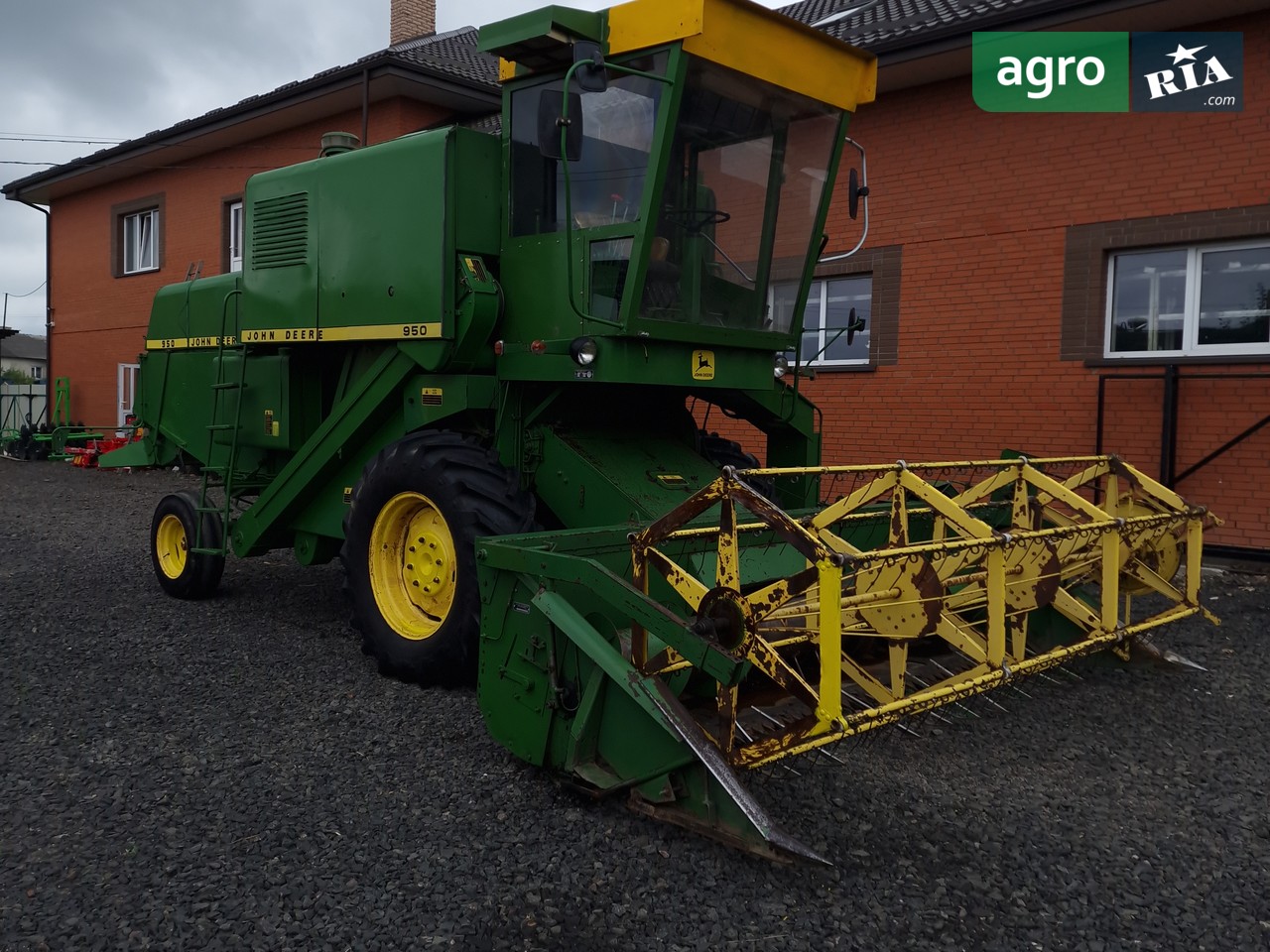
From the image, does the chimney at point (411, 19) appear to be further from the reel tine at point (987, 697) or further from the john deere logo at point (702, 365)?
the reel tine at point (987, 697)

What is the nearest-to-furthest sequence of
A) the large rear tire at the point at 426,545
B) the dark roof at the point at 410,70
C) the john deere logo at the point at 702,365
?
the large rear tire at the point at 426,545
the john deere logo at the point at 702,365
the dark roof at the point at 410,70

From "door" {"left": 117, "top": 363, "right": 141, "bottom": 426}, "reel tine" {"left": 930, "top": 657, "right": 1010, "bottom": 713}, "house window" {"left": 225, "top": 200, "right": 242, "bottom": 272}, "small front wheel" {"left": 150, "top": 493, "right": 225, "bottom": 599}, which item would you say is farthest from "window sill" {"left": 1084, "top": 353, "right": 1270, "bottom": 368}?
"door" {"left": 117, "top": 363, "right": 141, "bottom": 426}

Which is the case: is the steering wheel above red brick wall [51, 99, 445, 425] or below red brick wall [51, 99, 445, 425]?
below

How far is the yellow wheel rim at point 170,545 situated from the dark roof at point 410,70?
20.0 feet

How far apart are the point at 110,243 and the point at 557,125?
17.2 meters

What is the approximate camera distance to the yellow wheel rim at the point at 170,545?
6824 mm

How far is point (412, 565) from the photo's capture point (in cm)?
500

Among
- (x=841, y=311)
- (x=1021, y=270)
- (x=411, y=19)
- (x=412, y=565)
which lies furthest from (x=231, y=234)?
(x=412, y=565)

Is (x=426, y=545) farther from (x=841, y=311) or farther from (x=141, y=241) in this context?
(x=141, y=241)

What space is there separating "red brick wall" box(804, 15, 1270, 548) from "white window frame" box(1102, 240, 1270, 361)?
13 centimetres

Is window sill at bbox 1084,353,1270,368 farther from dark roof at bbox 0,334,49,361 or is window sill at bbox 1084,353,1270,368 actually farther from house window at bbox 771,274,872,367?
dark roof at bbox 0,334,49,361

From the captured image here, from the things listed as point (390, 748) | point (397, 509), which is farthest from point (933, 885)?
point (397, 509)

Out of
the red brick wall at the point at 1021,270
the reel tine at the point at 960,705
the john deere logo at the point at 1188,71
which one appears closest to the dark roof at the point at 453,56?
the red brick wall at the point at 1021,270

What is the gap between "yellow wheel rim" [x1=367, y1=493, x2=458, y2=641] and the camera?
4.81 meters
